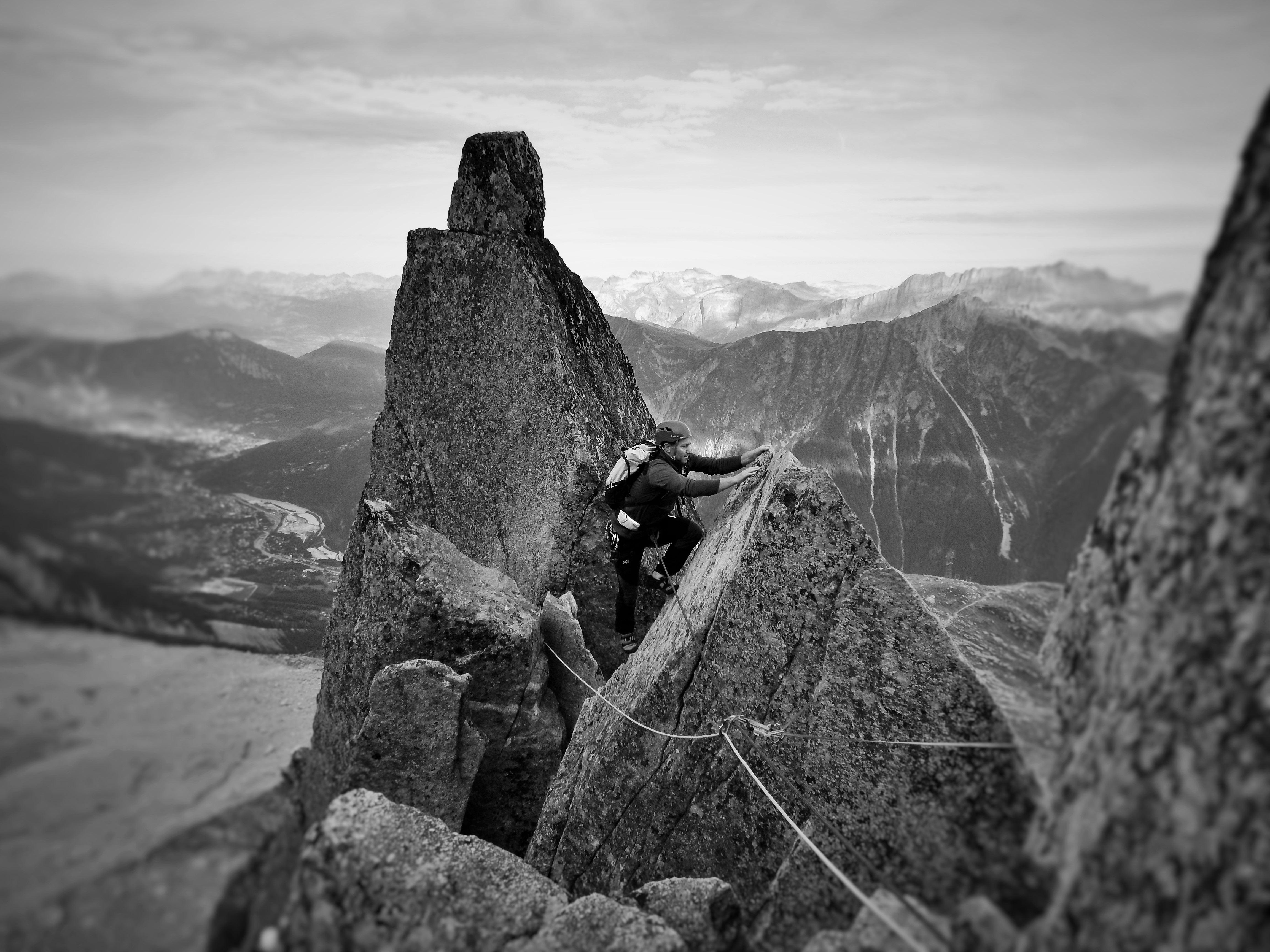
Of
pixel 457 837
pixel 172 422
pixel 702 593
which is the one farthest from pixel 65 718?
pixel 702 593

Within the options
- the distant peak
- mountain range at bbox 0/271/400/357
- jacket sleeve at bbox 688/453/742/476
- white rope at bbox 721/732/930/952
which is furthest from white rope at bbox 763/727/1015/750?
the distant peak

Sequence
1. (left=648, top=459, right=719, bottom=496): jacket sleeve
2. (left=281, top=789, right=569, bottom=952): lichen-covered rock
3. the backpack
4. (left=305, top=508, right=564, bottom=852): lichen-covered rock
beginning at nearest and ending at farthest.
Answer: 1. (left=281, top=789, right=569, bottom=952): lichen-covered rock
2. (left=648, top=459, right=719, bottom=496): jacket sleeve
3. (left=305, top=508, right=564, bottom=852): lichen-covered rock
4. the backpack

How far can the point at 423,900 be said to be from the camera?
661 cm

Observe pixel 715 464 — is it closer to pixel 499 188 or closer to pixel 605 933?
pixel 605 933

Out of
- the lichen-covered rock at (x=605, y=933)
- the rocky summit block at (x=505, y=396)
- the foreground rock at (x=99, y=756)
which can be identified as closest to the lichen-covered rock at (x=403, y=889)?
the lichen-covered rock at (x=605, y=933)

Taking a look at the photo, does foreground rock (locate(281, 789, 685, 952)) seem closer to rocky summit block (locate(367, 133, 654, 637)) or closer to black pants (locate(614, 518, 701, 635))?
black pants (locate(614, 518, 701, 635))

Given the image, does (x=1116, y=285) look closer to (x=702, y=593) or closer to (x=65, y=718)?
(x=702, y=593)

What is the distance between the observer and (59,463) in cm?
550

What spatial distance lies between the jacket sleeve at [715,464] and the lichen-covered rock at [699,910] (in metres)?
6.21

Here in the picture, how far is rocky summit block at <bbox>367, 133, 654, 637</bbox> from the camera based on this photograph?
53.0 feet

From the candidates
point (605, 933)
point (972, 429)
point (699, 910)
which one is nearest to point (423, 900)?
point (605, 933)

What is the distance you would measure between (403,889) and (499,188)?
16.0 m

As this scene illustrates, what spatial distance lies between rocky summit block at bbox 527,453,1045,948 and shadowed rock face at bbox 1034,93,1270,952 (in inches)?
62.1

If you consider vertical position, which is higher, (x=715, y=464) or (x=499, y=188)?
(x=499, y=188)
